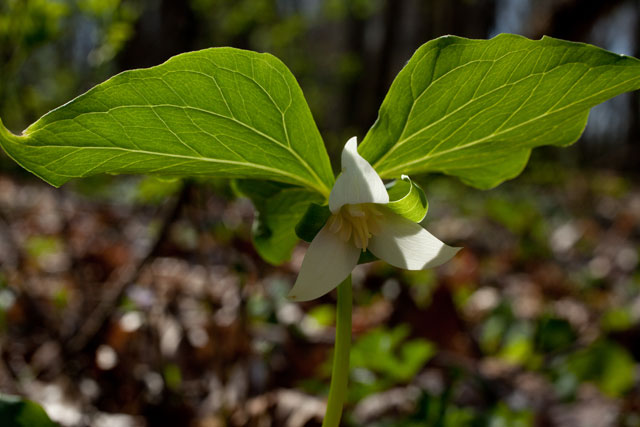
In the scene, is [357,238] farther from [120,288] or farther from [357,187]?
[120,288]

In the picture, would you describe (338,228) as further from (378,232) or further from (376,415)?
(376,415)

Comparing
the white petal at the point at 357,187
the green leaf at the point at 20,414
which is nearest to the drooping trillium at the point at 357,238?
the white petal at the point at 357,187

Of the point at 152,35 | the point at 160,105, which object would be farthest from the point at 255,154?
the point at 152,35

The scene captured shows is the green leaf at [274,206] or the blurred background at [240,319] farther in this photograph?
the blurred background at [240,319]

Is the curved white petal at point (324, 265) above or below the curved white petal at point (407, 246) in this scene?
below

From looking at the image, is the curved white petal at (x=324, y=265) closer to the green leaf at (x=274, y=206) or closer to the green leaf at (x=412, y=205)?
the green leaf at (x=412, y=205)

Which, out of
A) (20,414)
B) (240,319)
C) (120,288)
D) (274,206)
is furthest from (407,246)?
(120,288)

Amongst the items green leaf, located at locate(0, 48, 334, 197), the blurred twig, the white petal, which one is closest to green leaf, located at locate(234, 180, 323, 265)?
green leaf, located at locate(0, 48, 334, 197)
